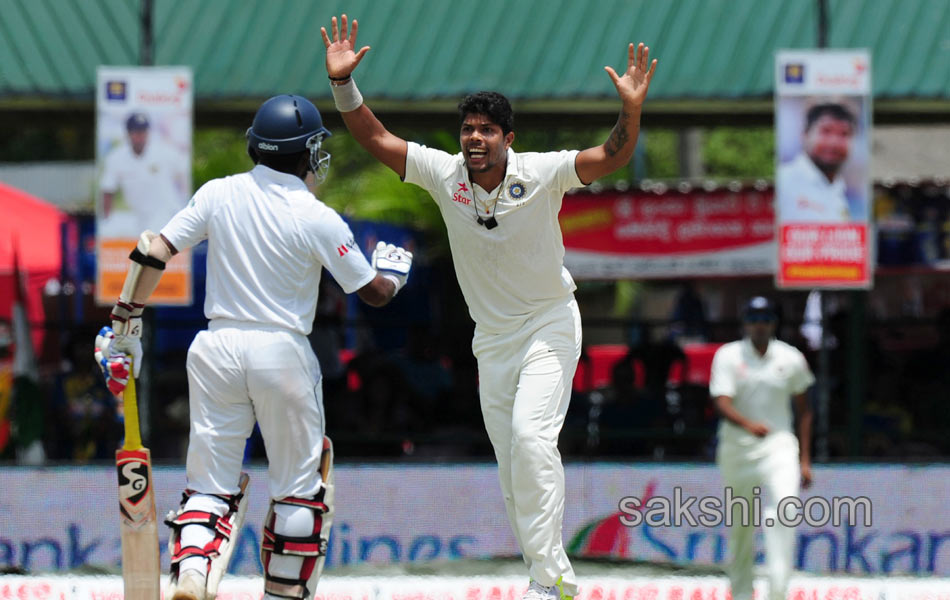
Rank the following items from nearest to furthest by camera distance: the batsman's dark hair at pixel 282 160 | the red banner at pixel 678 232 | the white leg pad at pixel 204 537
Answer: the white leg pad at pixel 204 537, the batsman's dark hair at pixel 282 160, the red banner at pixel 678 232

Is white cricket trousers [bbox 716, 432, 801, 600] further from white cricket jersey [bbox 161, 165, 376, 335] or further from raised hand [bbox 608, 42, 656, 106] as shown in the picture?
white cricket jersey [bbox 161, 165, 376, 335]

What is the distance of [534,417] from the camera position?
5.89 meters

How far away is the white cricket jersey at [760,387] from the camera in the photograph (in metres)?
8.72

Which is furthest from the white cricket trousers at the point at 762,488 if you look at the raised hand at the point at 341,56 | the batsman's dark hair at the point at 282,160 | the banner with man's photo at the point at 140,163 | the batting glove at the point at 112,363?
the banner with man's photo at the point at 140,163

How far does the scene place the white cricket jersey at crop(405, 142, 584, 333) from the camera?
602 centimetres

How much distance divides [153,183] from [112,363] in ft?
18.1

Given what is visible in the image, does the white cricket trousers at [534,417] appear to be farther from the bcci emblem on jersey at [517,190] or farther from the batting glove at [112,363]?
the batting glove at [112,363]

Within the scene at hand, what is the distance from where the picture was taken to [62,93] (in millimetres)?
12047

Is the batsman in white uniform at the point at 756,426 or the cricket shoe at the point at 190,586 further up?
the batsman in white uniform at the point at 756,426

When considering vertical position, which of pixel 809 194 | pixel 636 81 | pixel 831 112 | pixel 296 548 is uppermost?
pixel 831 112

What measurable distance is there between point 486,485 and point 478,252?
3.88 meters

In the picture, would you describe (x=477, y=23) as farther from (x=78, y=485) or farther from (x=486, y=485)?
(x=78, y=485)

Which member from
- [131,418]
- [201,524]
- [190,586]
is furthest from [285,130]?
[190,586]

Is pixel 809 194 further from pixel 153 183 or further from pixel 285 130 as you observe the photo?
pixel 285 130
